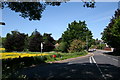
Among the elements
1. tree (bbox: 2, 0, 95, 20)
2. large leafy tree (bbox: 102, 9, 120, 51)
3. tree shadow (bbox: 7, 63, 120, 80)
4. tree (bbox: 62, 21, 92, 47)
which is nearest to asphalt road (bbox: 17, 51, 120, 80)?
tree shadow (bbox: 7, 63, 120, 80)

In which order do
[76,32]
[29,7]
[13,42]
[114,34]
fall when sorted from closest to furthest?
[29,7] < [114,34] < [13,42] < [76,32]

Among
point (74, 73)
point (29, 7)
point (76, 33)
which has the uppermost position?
point (76, 33)

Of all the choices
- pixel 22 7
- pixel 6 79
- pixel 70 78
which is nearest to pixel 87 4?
pixel 22 7

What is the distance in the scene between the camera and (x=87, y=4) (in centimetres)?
863

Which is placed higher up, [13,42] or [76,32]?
[76,32]

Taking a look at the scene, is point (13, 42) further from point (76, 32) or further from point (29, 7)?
point (29, 7)

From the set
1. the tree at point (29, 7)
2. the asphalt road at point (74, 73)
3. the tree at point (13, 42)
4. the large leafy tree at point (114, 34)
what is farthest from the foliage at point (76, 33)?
the tree at point (29, 7)

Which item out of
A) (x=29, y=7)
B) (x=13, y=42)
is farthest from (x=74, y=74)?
(x=13, y=42)

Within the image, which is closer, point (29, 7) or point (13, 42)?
point (29, 7)

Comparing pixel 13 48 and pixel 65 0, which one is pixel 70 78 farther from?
pixel 13 48

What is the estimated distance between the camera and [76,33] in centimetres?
7212

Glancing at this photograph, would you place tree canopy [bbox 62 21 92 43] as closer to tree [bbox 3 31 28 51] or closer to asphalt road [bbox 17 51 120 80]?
tree [bbox 3 31 28 51]

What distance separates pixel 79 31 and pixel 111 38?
96.7 feet

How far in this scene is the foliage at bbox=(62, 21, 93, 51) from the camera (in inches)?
2766
